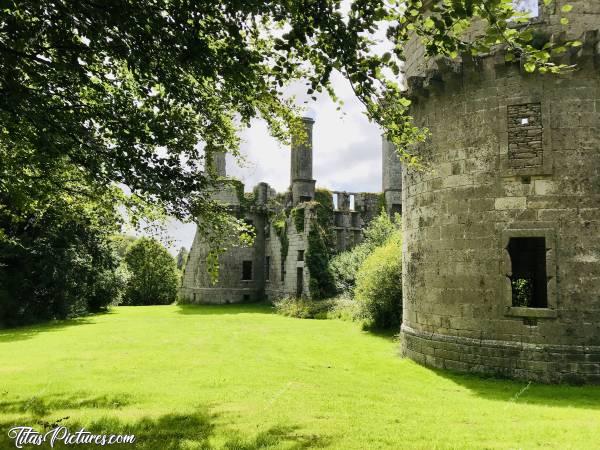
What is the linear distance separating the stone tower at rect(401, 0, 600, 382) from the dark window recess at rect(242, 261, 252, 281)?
20.9 meters

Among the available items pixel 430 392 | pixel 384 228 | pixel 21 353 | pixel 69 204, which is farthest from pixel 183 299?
pixel 430 392

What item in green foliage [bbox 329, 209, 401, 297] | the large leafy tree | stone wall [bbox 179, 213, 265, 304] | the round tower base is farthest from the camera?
stone wall [bbox 179, 213, 265, 304]

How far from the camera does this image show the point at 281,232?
28.6 meters

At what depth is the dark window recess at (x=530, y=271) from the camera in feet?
41.2

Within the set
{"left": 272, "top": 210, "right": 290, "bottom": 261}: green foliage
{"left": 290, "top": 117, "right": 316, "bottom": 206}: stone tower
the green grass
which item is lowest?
the green grass

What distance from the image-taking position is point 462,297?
33.3 ft

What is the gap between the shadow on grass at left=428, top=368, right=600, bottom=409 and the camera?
8.06 metres

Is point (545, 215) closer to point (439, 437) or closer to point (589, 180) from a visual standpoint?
point (589, 180)

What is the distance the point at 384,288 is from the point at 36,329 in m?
12.5

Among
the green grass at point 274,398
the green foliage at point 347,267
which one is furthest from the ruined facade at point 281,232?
the green grass at point 274,398

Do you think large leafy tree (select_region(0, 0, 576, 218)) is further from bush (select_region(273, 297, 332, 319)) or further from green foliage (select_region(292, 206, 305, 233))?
green foliage (select_region(292, 206, 305, 233))

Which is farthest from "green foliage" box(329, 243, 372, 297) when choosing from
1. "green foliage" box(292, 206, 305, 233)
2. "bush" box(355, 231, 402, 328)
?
"bush" box(355, 231, 402, 328)

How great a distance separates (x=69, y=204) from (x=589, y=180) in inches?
386

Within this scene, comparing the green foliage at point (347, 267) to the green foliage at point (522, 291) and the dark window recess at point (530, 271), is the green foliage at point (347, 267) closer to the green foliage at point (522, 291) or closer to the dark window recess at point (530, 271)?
the dark window recess at point (530, 271)
